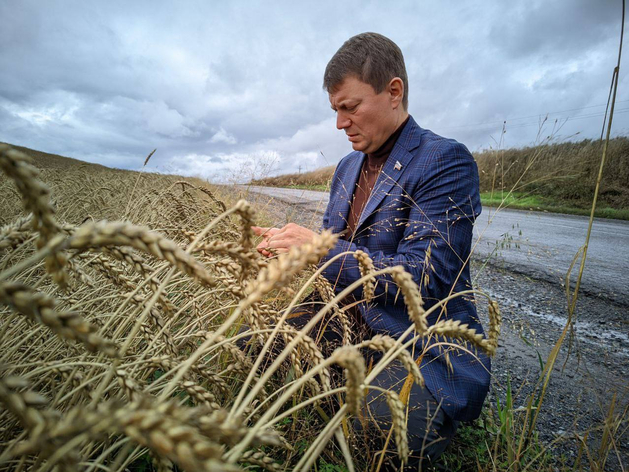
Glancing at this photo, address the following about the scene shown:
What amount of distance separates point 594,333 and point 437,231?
2304 millimetres

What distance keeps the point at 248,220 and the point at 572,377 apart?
2884 millimetres

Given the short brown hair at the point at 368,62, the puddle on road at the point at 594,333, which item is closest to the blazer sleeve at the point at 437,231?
the short brown hair at the point at 368,62

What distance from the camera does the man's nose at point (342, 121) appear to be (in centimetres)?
268

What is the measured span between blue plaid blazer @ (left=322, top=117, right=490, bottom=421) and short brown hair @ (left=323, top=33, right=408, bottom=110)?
0.51m

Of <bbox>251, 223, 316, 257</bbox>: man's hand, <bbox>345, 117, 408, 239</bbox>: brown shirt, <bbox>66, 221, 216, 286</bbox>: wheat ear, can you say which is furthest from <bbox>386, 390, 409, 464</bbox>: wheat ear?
<bbox>345, 117, 408, 239</bbox>: brown shirt

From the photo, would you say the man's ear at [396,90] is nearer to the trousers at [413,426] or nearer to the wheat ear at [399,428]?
the trousers at [413,426]

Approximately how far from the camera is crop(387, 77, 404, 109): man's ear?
2611 mm

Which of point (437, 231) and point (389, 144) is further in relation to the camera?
point (389, 144)

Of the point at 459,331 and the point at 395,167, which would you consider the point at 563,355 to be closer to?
the point at 395,167

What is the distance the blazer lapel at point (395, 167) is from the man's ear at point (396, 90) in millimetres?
233

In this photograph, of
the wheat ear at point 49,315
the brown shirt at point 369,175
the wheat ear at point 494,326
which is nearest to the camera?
the wheat ear at point 49,315

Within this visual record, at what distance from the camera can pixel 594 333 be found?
Answer: 2889 mm

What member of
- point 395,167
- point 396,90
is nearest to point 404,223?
point 395,167

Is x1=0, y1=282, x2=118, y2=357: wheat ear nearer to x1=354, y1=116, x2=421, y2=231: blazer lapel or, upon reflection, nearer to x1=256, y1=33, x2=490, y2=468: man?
x1=256, y1=33, x2=490, y2=468: man
